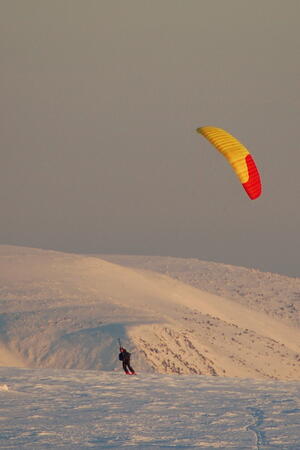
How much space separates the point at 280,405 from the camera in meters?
27.4

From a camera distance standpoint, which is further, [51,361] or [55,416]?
[51,361]

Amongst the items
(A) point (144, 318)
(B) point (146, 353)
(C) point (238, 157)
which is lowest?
(B) point (146, 353)

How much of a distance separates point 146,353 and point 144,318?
9772mm

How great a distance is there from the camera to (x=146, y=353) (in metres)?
72.8

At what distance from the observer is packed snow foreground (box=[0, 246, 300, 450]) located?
23219 mm

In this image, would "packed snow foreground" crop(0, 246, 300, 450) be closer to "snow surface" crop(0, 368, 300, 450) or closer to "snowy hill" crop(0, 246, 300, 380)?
"snow surface" crop(0, 368, 300, 450)

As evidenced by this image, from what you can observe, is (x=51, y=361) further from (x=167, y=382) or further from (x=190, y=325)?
(x=167, y=382)

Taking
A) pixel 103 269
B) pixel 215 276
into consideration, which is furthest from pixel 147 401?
pixel 215 276

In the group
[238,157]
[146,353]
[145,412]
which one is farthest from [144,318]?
[145,412]

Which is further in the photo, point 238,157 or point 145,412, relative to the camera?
point 238,157

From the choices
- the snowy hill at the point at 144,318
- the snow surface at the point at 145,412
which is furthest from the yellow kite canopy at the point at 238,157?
the snowy hill at the point at 144,318

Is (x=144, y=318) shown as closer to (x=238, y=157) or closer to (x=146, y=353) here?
(x=146, y=353)

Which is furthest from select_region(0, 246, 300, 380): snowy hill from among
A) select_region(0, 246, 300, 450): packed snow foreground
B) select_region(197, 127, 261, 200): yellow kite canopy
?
select_region(197, 127, 261, 200): yellow kite canopy

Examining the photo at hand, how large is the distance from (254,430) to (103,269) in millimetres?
81197
